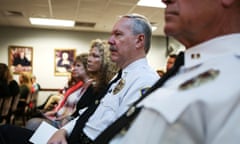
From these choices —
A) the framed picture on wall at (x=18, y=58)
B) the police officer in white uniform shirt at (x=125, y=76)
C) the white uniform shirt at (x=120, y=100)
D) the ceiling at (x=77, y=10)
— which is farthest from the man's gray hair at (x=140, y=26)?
the framed picture on wall at (x=18, y=58)

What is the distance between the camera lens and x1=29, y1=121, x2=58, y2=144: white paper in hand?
1.75m

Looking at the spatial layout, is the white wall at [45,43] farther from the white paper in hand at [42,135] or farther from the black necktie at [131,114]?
the black necktie at [131,114]

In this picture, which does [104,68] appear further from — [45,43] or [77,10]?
[45,43]

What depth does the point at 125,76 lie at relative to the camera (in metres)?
1.63

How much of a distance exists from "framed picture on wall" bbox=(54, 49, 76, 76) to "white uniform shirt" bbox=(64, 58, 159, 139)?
7.51 meters

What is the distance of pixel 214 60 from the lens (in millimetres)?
627

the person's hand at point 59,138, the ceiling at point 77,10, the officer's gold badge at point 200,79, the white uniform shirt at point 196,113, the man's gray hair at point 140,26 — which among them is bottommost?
the person's hand at point 59,138

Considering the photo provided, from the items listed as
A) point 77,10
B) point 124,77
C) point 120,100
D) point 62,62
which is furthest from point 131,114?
point 62,62

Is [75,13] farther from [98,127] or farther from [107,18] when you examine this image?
[98,127]

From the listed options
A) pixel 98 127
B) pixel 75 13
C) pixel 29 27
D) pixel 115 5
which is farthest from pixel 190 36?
pixel 29 27

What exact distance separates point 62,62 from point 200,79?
8.58m

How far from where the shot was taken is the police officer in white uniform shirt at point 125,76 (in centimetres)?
148

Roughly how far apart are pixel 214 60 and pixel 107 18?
674cm

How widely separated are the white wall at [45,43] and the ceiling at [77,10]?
0.69m
